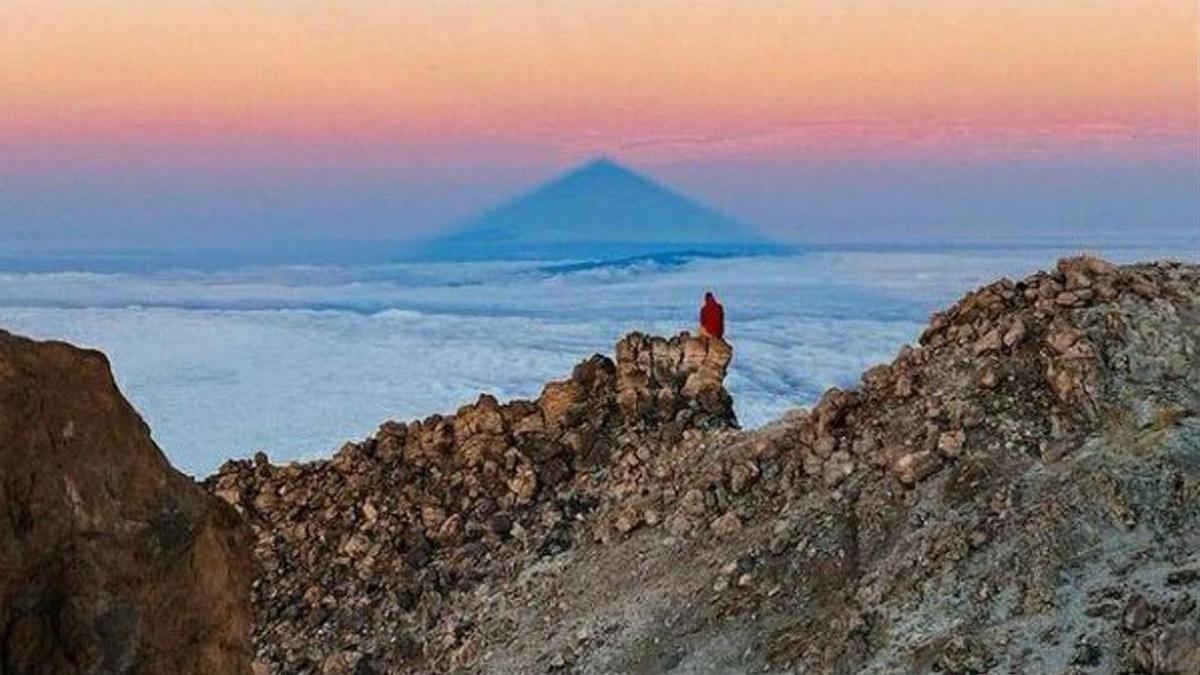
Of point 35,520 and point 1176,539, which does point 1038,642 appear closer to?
point 1176,539

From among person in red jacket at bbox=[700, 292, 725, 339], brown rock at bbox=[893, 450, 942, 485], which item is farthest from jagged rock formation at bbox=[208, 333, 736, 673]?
brown rock at bbox=[893, 450, 942, 485]

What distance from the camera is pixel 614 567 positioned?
18.3 metres

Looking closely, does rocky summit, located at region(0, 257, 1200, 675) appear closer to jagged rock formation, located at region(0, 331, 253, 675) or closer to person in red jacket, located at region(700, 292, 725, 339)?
person in red jacket, located at region(700, 292, 725, 339)

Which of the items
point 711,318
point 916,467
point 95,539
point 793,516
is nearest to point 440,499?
point 711,318

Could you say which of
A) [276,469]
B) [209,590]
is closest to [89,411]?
[209,590]

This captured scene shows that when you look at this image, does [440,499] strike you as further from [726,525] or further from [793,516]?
[793,516]

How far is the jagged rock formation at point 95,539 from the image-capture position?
8.28 metres

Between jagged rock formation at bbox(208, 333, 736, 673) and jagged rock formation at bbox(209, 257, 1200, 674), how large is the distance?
38mm

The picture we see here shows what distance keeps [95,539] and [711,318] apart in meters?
14.6

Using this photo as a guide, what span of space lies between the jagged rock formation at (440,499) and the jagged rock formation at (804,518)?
4 centimetres

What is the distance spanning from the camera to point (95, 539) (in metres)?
8.45

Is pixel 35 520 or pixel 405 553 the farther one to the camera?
pixel 405 553

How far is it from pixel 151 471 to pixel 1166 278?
46.2ft

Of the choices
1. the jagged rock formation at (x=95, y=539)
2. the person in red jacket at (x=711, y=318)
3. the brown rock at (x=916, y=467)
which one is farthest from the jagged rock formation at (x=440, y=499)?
the jagged rock formation at (x=95, y=539)
